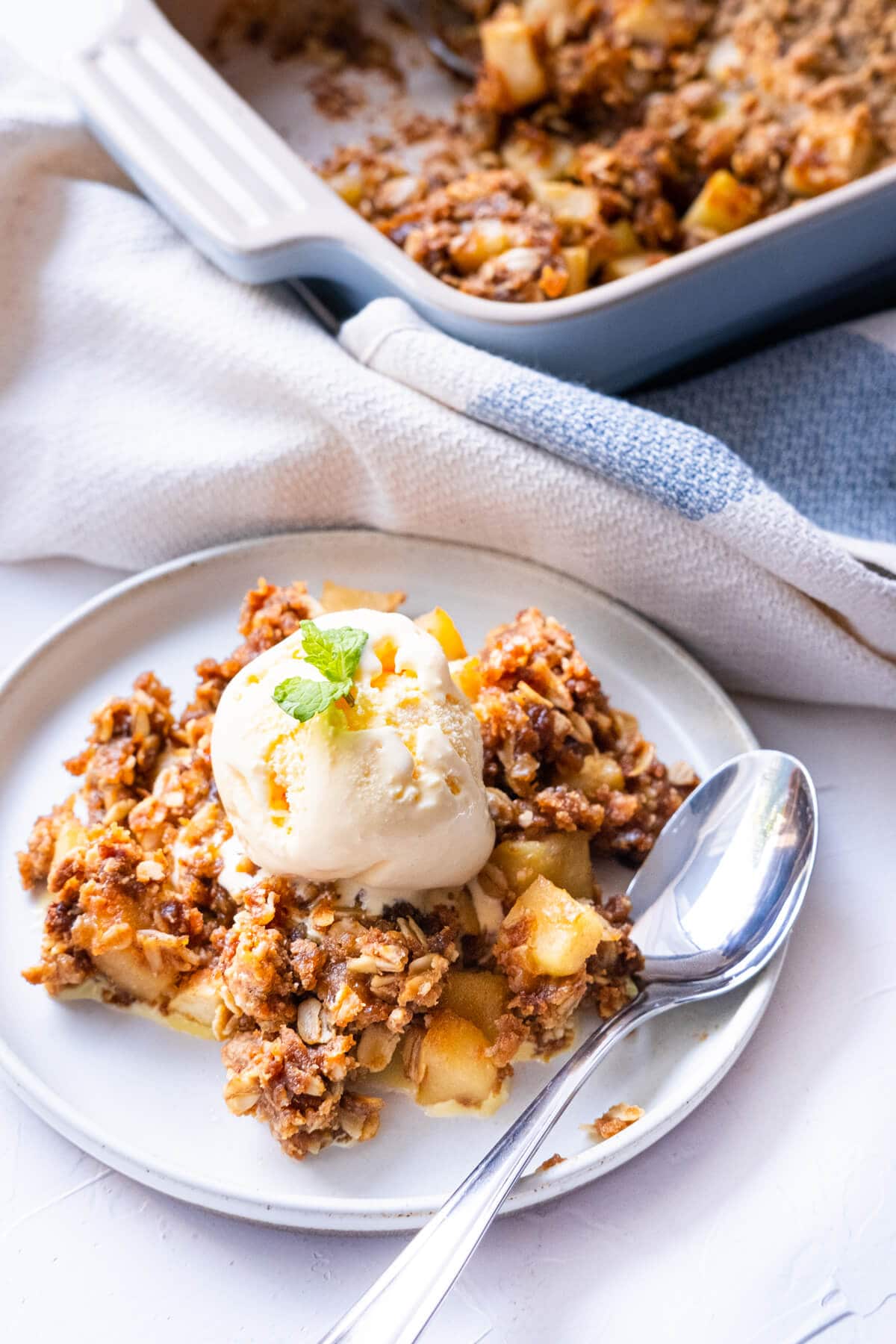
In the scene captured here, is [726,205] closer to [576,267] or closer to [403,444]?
[576,267]

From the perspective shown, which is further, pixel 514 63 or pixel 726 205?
pixel 514 63

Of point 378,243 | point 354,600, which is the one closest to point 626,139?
point 378,243

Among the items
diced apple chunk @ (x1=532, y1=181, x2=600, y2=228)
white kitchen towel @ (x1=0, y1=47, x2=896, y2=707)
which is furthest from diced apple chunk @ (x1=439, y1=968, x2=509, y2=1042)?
diced apple chunk @ (x1=532, y1=181, x2=600, y2=228)

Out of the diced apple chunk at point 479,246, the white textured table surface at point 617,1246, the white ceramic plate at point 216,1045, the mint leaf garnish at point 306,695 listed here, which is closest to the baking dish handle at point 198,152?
the diced apple chunk at point 479,246

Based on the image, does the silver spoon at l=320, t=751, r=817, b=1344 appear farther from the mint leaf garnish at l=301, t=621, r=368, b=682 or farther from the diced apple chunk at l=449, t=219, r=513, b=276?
the diced apple chunk at l=449, t=219, r=513, b=276

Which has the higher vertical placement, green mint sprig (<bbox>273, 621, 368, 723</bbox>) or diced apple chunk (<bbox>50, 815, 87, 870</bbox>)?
green mint sprig (<bbox>273, 621, 368, 723</bbox>)

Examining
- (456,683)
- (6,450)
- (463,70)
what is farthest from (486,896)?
(463,70)

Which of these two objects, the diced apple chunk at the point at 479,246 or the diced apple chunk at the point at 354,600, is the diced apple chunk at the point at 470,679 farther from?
the diced apple chunk at the point at 479,246
